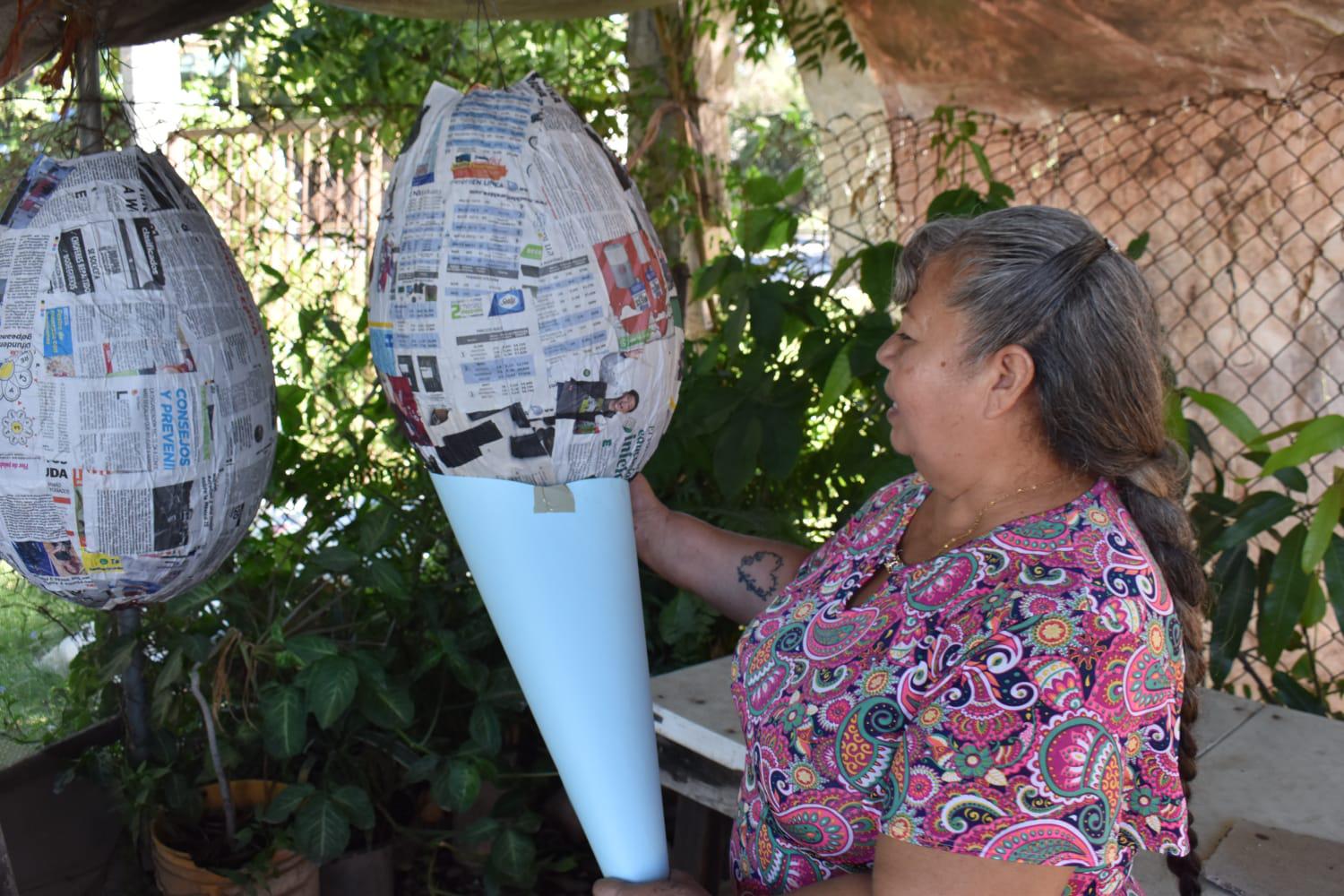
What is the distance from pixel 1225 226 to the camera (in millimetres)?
3500

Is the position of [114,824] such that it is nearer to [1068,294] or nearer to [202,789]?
[202,789]

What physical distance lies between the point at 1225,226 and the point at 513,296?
3.02 m

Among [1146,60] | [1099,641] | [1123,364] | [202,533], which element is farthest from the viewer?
[1146,60]

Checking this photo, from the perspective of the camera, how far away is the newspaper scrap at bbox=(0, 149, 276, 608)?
118cm

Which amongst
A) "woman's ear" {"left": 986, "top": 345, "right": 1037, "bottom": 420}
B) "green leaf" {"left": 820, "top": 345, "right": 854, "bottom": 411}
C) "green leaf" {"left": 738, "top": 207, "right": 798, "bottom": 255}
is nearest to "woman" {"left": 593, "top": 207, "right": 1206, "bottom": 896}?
"woman's ear" {"left": 986, "top": 345, "right": 1037, "bottom": 420}

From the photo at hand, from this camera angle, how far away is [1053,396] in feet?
3.67

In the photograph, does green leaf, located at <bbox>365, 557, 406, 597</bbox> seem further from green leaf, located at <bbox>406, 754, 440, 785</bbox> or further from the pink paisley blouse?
the pink paisley blouse

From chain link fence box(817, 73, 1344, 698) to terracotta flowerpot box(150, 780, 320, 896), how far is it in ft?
7.06

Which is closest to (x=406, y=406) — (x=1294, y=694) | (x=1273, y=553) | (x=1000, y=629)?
(x=1000, y=629)

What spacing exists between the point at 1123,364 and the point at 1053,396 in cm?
7

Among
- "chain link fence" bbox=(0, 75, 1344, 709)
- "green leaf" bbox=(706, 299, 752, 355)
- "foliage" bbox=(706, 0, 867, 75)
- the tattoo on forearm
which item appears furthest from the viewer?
"foliage" bbox=(706, 0, 867, 75)

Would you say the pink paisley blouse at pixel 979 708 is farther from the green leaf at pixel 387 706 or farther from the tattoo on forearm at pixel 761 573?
the green leaf at pixel 387 706

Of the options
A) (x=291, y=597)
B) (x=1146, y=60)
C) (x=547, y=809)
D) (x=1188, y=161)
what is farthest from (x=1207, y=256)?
(x=291, y=597)

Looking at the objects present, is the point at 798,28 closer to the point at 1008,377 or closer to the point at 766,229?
the point at 766,229
